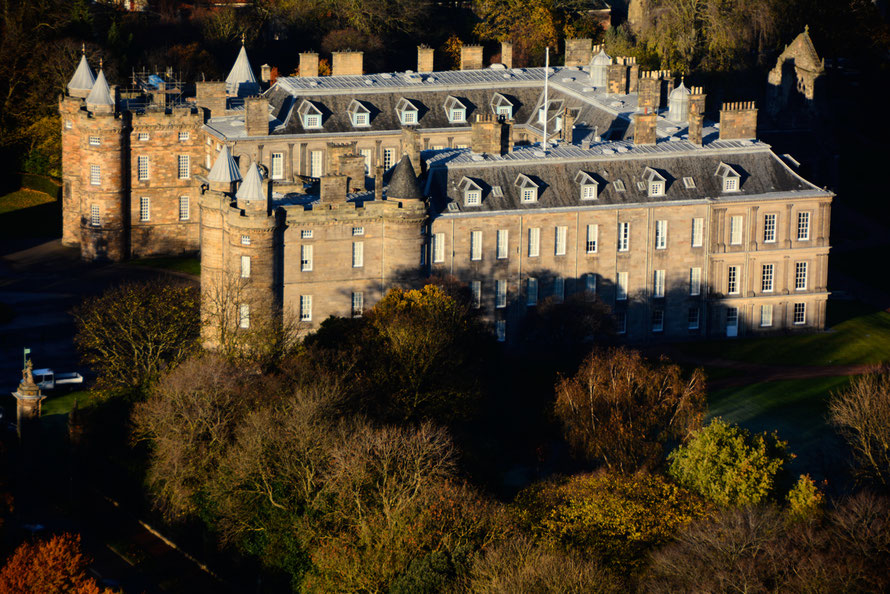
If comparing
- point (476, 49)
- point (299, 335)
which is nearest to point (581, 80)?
point (476, 49)

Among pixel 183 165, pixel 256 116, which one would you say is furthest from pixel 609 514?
pixel 183 165

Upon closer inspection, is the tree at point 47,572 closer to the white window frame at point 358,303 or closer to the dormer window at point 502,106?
the white window frame at point 358,303

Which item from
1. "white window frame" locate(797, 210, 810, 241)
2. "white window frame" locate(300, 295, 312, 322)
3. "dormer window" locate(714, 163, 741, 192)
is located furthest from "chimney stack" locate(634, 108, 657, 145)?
"white window frame" locate(300, 295, 312, 322)

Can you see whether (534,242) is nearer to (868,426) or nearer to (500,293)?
(500,293)

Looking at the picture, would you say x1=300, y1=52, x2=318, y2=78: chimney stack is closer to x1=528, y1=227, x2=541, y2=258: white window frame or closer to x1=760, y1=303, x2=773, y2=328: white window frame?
x1=528, y1=227, x2=541, y2=258: white window frame

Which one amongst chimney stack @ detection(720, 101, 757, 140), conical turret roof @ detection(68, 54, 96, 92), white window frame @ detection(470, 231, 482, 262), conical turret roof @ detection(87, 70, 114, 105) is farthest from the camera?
conical turret roof @ detection(68, 54, 96, 92)

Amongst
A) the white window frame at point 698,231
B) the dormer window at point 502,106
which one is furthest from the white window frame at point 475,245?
the dormer window at point 502,106
